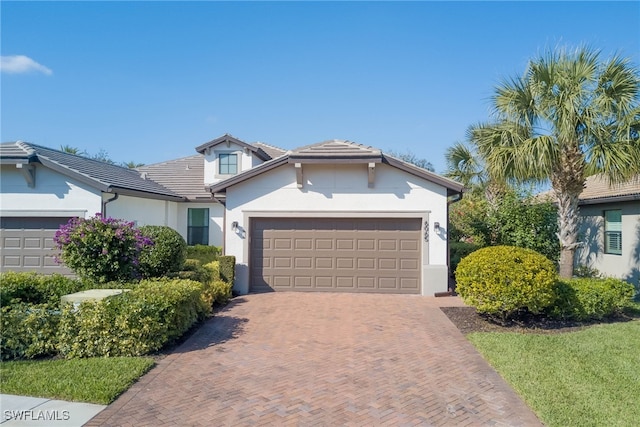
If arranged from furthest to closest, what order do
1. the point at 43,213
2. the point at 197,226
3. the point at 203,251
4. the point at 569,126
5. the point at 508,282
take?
the point at 197,226, the point at 203,251, the point at 43,213, the point at 569,126, the point at 508,282

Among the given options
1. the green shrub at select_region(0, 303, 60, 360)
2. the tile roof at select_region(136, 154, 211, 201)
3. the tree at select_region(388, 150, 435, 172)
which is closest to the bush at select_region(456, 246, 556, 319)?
the green shrub at select_region(0, 303, 60, 360)

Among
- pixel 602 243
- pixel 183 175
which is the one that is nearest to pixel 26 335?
pixel 183 175

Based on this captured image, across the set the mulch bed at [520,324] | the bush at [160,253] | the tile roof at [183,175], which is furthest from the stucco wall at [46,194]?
the mulch bed at [520,324]

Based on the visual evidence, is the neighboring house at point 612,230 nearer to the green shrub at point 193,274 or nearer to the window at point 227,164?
the green shrub at point 193,274

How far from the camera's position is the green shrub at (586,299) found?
870cm

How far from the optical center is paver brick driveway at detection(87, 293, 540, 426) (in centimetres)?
439

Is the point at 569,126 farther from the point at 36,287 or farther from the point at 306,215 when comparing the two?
the point at 36,287

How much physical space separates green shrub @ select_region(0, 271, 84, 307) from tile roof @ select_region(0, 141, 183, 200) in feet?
16.3

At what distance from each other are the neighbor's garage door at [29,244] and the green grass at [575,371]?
13.2m

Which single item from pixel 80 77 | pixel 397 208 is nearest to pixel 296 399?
pixel 397 208

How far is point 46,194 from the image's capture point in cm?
1295

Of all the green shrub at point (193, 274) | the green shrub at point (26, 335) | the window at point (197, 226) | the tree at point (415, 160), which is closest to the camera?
the green shrub at point (26, 335)

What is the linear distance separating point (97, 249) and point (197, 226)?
949cm

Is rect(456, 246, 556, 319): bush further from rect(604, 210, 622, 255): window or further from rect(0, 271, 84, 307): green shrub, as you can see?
rect(0, 271, 84, 307): green shrub
